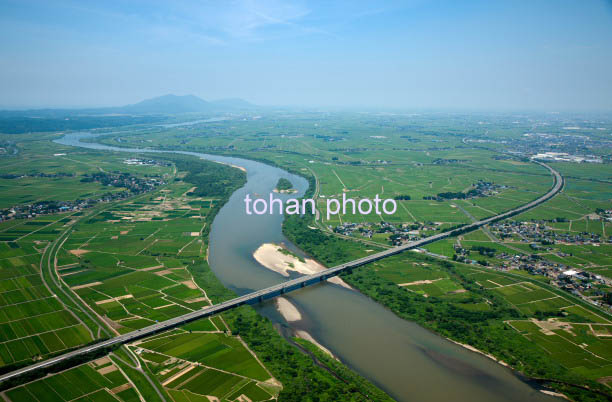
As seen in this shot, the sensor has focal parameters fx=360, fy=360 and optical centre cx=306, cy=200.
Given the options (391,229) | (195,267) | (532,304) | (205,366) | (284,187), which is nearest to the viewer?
(205,366)

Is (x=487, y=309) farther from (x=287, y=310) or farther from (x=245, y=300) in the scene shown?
(x=245, y=300)

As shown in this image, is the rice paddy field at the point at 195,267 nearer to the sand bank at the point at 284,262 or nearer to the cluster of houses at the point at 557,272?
the cluster of houses at the point at 557,272

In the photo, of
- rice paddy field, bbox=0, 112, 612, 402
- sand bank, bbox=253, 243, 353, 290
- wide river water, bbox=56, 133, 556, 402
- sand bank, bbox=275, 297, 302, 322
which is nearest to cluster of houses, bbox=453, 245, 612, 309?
rice paddy field, bbox=0, 112, 612, 402

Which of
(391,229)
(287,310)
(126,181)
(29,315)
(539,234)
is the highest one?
(126,181)

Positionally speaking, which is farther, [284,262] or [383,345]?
[284,262]

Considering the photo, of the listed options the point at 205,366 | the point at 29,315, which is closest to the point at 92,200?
the point at 29,315

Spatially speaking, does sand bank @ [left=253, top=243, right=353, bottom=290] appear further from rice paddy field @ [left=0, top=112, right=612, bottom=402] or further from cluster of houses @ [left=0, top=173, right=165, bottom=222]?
cluster of houses @ [left=0, top=173, right=165, bottom=222]
